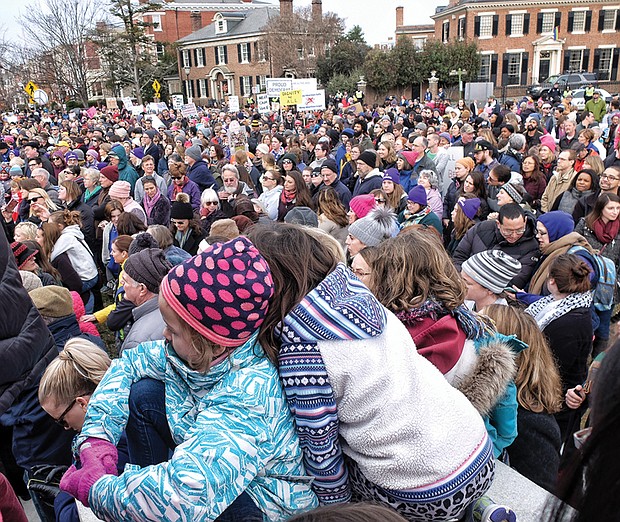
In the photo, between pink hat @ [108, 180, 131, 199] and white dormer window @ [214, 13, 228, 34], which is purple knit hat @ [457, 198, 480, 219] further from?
white dormer window @ [214, 13, 228, 34]

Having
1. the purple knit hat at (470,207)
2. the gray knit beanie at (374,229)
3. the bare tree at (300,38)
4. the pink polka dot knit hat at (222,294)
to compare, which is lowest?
the purple knit hat at (470,207)

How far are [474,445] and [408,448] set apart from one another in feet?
0.79

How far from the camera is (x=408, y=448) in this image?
1540 mm

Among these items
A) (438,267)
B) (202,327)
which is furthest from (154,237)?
(202,327)

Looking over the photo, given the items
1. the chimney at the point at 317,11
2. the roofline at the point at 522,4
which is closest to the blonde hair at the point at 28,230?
the chimney at the point at 317,11

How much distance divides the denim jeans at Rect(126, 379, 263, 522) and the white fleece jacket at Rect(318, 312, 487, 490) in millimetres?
638

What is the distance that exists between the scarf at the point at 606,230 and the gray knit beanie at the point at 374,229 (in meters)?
2.26

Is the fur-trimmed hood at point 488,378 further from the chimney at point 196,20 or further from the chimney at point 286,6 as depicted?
the chimney at point 196,20

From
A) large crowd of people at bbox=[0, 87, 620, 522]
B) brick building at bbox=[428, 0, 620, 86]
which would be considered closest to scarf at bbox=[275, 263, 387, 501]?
large crowd of people at bbox=[0, 87, 620, 522]

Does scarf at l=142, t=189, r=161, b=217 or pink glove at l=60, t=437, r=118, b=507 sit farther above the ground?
pink glove at l=60, t=437, r=118, b=507

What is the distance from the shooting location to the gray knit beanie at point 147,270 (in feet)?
12.9

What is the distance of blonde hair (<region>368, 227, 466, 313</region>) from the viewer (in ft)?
8.00

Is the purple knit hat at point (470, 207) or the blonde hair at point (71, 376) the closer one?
the blonde hair at point (71, 376)

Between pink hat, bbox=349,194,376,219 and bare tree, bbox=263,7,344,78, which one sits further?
bare tree, bbox=263,7,344,78
